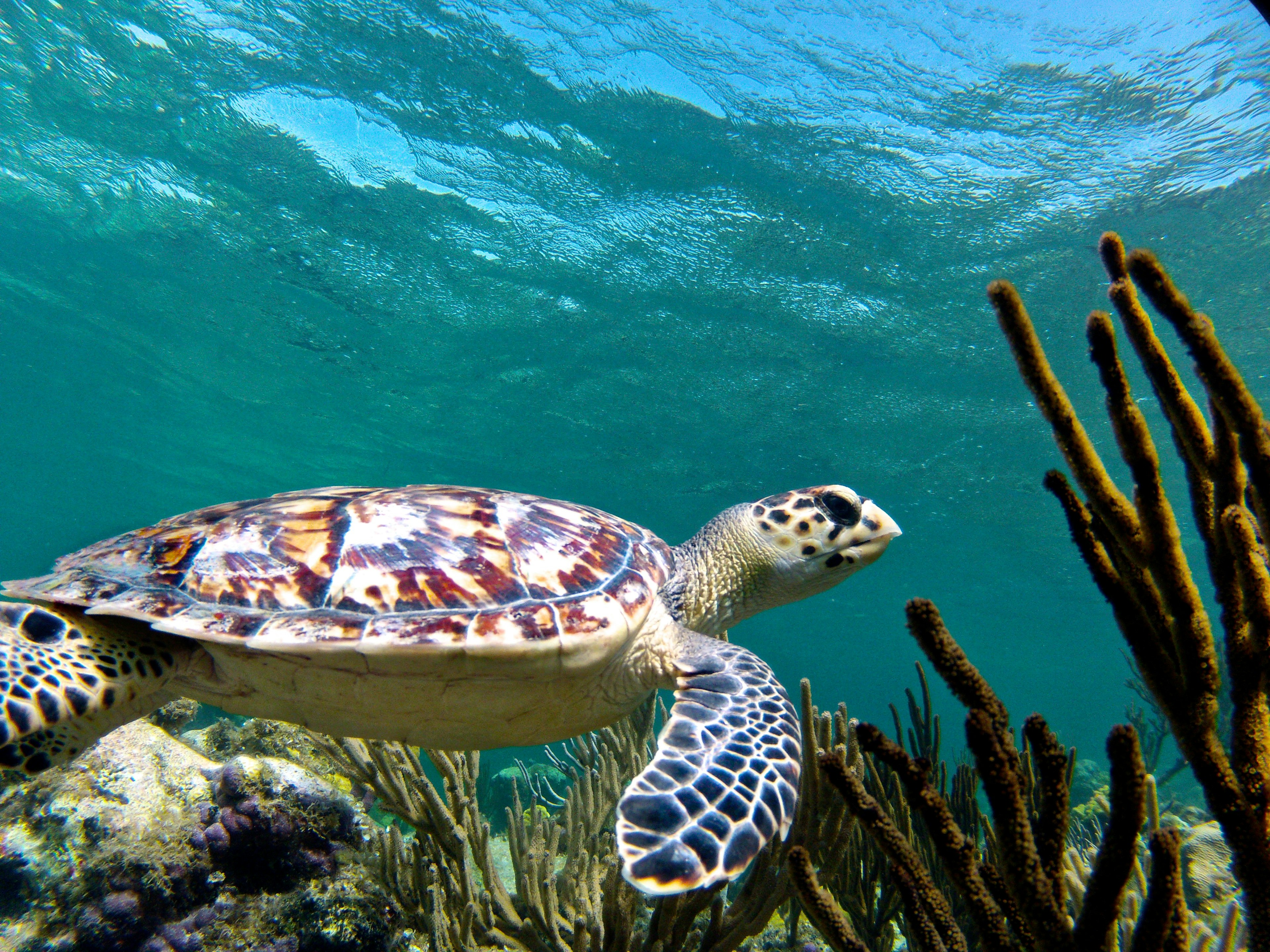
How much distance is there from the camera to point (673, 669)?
8.14ft

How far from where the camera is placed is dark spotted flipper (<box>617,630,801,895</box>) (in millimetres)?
1516

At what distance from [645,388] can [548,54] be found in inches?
314

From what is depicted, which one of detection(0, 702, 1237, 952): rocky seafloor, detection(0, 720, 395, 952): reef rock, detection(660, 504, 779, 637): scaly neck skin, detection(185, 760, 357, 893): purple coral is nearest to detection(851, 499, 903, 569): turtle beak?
detection(660, 504, 779, 637): scaly neck skin

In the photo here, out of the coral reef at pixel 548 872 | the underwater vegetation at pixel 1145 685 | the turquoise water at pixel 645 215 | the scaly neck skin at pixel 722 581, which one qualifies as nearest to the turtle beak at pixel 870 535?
the scaly neck skin at pixel 722 581

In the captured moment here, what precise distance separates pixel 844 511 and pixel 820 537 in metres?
0.18

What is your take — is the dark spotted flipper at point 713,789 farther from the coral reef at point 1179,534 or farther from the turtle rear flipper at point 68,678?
the turtle rear flipper at point 68,678

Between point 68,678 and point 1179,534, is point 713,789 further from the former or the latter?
point 68,678

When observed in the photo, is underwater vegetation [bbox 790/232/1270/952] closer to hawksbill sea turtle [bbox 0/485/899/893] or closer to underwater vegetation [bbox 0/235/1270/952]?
underwater vegetation [bbox 0/235/1270/952]

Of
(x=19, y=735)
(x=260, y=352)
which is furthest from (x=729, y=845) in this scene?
(x=260, y=352)

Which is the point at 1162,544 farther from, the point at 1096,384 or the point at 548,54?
the point at 1096,384

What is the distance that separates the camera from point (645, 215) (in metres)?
10.9

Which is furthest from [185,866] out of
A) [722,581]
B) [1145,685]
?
[1145,685]

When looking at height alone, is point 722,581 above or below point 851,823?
above

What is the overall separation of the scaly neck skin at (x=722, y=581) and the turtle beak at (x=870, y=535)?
17.6 inches
